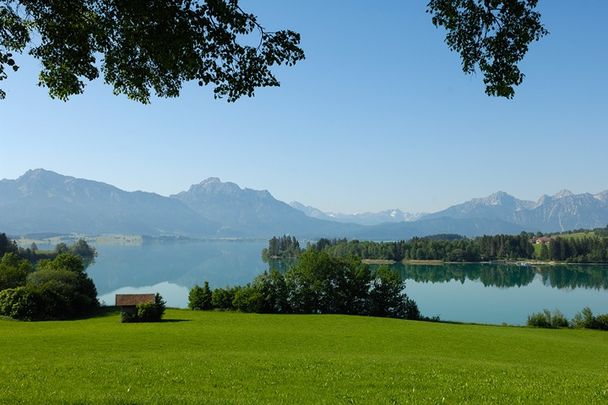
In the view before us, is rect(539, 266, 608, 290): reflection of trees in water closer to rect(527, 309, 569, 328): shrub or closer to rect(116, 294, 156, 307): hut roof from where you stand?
rect(527, 309, 569, 328): shrub

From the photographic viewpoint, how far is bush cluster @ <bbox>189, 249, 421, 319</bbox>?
6269 cm

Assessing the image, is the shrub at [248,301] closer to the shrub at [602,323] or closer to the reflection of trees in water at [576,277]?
the shrub at [602,323]

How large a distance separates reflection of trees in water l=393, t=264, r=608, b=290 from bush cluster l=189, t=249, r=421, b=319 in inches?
2786

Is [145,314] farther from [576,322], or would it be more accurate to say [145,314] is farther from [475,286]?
[475,286]

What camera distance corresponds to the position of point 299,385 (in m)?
14.1

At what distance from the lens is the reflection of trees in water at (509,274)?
131875mm

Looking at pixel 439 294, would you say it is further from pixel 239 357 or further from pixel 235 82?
pixel 235 82

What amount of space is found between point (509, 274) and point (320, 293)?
111047mm

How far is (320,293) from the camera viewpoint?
224ft

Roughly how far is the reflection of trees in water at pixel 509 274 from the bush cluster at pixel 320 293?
70757 mm

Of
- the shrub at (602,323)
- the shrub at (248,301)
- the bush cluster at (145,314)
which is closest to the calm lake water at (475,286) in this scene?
the shrub at (602,323)

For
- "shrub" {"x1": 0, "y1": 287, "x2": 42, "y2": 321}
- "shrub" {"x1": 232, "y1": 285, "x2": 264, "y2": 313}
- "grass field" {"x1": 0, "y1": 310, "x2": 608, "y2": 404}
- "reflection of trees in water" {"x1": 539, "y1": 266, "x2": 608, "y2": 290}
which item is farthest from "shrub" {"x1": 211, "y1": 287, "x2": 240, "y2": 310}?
"reflection of trees in water" {"x1": 539, "y1": 266, "x2": 608, "y2": 290}

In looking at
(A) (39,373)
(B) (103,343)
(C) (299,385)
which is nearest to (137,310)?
(B) (103,343)

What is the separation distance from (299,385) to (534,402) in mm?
6535
